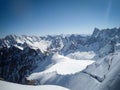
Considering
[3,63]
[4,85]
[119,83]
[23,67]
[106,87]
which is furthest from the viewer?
[3,63]

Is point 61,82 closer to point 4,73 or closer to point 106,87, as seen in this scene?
point 106,87

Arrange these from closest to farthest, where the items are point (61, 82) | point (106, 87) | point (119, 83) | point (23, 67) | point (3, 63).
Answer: point (119, 83) → point (106, 87) → point (61, 82) → point (23, 67) → point (3, 63)

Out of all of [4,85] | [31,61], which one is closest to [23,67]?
[31,61]

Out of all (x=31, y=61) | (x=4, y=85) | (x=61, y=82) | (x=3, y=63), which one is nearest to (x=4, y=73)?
(x=3, y=63)

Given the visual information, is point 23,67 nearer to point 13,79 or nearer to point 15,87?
point 13,79

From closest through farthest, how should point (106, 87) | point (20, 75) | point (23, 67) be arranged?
point (106, 87) → point (20, 75) → point (23, 67)

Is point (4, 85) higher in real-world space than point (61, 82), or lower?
lower

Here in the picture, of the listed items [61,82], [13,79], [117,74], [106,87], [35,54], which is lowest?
[106,87]

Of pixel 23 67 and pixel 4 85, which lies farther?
pixel 23 67

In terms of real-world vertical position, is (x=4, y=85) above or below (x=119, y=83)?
above
